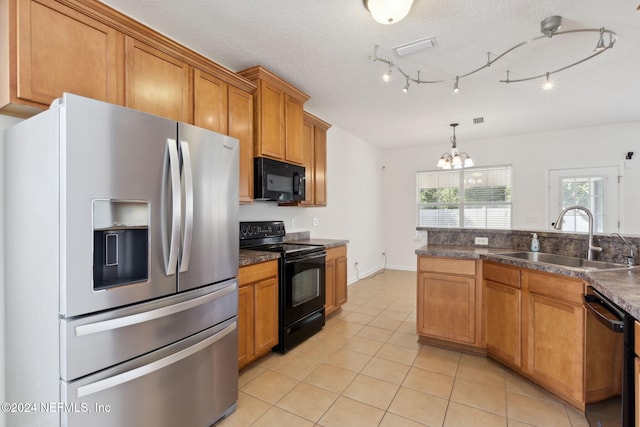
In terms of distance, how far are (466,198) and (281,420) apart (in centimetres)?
539

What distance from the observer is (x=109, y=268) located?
4.39 ft

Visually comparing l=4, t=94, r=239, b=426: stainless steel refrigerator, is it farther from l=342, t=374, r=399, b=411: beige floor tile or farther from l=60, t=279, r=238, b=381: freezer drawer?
l=342, t=374, r=399, b=411: beige floor tile

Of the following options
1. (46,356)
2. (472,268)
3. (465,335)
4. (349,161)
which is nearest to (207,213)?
(46,356)

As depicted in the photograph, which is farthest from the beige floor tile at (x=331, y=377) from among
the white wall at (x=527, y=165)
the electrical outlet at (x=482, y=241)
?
the white wall at (x=527, y=165)

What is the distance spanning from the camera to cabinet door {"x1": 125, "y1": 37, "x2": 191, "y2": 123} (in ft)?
6.17

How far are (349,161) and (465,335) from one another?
336cm

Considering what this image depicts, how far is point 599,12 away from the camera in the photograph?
2.00 meters

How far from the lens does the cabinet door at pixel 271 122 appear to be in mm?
2795

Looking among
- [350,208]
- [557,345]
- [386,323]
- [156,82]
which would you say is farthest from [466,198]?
[156,82]

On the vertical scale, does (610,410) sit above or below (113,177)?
below

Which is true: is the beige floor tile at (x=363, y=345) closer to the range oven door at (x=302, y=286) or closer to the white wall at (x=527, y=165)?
the range oven door at (x=302, y=286)

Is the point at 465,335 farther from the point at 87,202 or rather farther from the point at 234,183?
the point at 87,202

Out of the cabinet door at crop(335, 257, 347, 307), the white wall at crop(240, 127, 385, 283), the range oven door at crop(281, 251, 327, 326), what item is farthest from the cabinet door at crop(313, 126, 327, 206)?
the range oven door at crop(281, 251, 327, 326)

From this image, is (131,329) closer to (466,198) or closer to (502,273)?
(502,273)
